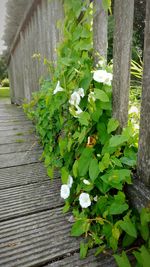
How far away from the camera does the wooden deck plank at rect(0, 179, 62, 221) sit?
56.4 inches

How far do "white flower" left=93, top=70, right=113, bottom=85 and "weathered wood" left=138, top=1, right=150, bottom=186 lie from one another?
26cm

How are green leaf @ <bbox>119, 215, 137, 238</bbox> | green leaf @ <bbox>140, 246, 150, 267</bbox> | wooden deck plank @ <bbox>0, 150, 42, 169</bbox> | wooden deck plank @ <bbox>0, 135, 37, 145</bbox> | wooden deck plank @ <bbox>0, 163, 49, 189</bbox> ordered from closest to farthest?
green leaf @ <bbox>140, 246, 150, 267</bbox>, green leaf @ <bbox>119, 215, 137, 238</bbox>, wooden deck plank @ <bbox>0, 163, 49, 189</bbox>, wooden deck plank @ <bbox>0, 150, 42, 169</bbox>, wooden deck plank @ <bbox>0, 135, 37, 145</bbox>

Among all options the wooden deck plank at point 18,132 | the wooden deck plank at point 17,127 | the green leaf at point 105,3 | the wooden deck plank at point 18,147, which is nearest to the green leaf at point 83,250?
the green leaf at point 105,3

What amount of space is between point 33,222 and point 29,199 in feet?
0.81

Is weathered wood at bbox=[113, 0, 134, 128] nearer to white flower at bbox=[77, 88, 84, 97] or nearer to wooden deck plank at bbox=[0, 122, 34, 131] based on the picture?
white flower at bbox=[77, 88, 84, 97]

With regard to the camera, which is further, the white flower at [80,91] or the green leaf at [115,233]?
the white flower at [80,91]

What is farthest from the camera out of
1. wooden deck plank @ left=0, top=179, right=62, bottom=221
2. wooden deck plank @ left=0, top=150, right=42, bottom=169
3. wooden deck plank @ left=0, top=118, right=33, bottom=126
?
wooden deck plank @ left=0, top=118, right=33, bottom=126

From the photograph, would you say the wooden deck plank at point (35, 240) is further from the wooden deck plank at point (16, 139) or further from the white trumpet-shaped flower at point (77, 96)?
the wooden deck plank at point (16, 139)

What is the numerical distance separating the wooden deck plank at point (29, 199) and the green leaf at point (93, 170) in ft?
1.59

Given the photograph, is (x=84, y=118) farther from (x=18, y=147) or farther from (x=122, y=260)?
(x=18, y=147)

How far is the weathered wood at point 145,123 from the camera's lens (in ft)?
3.07

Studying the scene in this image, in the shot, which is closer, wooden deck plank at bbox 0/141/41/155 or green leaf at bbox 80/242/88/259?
green leaf at bbox 80/242/88/259

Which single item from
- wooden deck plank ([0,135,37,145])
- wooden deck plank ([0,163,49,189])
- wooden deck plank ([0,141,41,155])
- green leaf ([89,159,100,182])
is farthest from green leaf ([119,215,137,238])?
wooden deck plank ([0,135,37,145])

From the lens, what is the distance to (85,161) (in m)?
1.18
